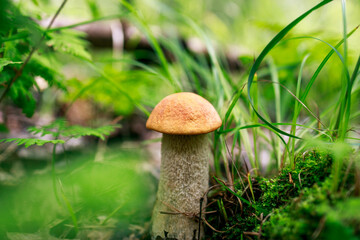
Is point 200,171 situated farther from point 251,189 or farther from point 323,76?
point 323,76

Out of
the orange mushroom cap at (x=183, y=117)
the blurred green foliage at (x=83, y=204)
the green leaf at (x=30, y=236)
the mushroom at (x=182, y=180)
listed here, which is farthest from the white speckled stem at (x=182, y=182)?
the green leaf at (x=30, y=236)

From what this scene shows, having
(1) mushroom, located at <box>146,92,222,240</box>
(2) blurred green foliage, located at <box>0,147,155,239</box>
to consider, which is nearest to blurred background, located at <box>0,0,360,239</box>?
(2) blurred green foliage, located at <box>0,147,155,239</box>

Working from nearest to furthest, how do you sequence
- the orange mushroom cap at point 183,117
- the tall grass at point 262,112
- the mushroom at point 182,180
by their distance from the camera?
the tall grass at point 262,112, the orange mushroom cap at point 183,117, the mushroom at point 182,180

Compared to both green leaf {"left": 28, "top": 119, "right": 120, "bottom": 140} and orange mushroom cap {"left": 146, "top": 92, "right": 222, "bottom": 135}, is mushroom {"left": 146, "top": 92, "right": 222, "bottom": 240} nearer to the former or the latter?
orange mushroom cap {"left": 146, "top": 92, "right": 222, "bottom": 135}

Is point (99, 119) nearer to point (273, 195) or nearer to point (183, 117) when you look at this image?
point (183, 117)

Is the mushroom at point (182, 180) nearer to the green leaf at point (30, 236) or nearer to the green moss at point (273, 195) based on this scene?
the green moss at point (273, 195)

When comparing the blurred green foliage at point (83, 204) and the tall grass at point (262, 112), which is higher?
the tall grass at point (262, 112)
